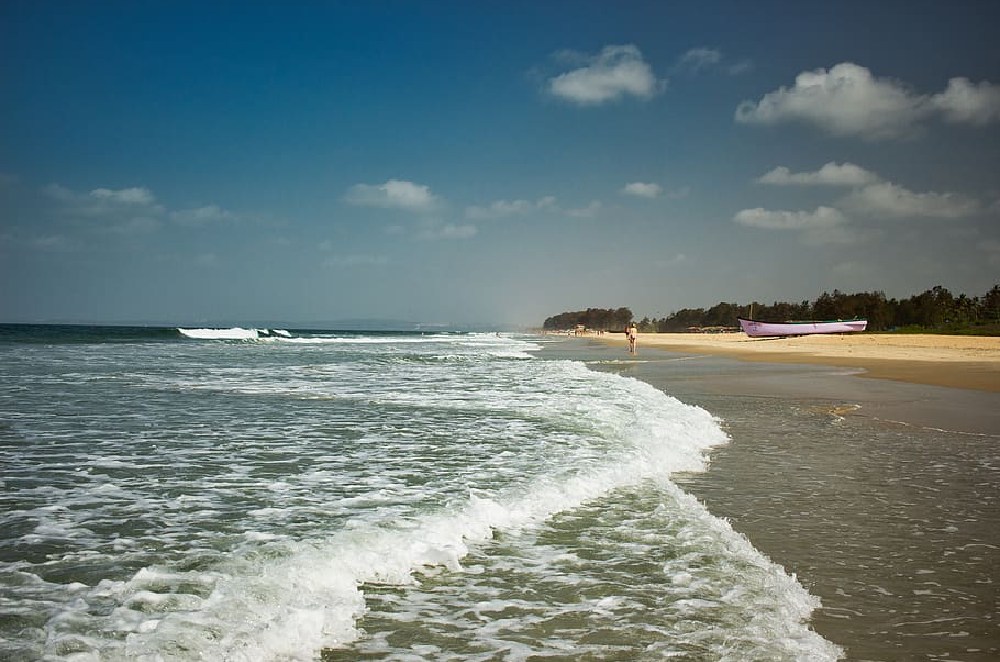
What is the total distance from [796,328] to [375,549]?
266 ft

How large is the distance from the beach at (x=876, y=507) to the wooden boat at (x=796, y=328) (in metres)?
66.6

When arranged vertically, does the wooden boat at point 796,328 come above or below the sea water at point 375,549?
above

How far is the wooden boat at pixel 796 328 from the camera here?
255 feet

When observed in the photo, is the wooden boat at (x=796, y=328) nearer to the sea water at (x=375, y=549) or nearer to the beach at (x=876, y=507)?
the beach at (x=876, y=507)

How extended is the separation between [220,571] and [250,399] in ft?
37.0

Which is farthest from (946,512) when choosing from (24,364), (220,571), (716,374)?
(24,364)

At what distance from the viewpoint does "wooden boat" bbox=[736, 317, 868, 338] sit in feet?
255

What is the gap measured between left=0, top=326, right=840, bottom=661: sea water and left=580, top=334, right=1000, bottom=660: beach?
1.08 ft

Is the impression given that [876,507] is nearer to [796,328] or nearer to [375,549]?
[375,549]

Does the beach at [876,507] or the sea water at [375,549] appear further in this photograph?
the beach at [876,507]

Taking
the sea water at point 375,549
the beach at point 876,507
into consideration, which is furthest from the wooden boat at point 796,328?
the sea water at point 375,549

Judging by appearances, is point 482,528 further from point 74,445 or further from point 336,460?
point 74,445

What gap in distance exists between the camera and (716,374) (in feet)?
81.4

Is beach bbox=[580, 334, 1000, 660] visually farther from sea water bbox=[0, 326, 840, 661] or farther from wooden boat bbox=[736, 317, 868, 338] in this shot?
wooden boat bbox=[736, 317, 868, 338]
